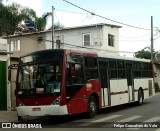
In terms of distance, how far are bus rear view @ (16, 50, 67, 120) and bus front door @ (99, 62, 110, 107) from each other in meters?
3.59

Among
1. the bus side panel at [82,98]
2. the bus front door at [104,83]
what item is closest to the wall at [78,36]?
the bus front door at [104,83]

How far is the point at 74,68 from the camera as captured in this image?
15352mm

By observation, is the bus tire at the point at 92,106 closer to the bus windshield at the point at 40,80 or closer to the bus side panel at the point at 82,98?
the bus side panel at the point at 82,98

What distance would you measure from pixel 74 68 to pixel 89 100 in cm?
191

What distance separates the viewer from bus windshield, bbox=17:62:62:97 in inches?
570

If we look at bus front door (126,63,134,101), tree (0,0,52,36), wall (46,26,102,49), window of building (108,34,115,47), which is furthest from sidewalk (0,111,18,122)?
window of building (108,34,115,47)

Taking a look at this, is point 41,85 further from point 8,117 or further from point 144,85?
point 144,85

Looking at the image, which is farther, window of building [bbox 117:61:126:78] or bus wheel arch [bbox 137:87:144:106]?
bus wheel arch [bbox 137:87:144:106]

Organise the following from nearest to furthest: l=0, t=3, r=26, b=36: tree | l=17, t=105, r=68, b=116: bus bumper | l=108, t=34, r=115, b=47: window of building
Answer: l=17, t=105, r=68, b=116: bus bumper
l=0, t=3, r=26, b=36: tree
l=108, t=34, r=115, b=47: window of building

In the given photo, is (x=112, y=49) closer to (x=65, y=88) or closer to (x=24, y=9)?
(x=24, y=9)

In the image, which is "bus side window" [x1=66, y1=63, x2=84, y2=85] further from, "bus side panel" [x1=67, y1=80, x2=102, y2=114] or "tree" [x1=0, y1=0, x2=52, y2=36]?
"tree" [x1=0, y1=0, x2=52, y2=36]

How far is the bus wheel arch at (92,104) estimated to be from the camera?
16438 millimetres

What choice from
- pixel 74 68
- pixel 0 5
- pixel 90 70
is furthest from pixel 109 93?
pixel 0 5

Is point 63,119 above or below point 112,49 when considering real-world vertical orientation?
below
